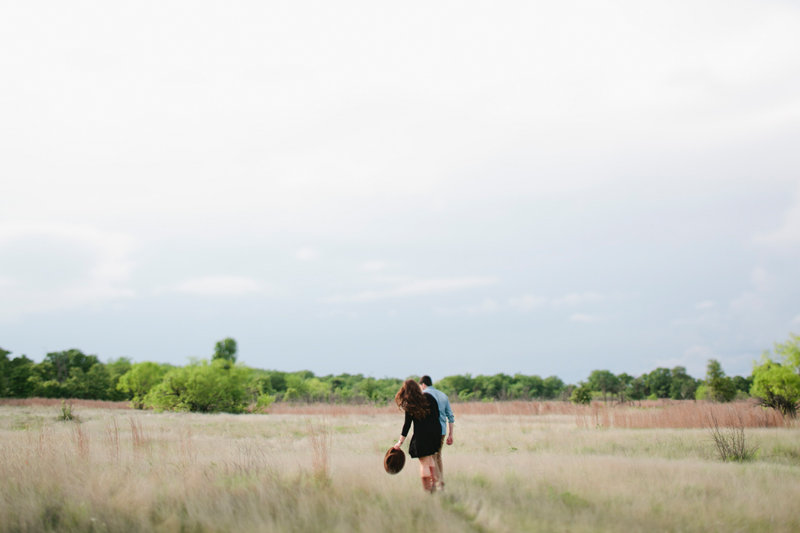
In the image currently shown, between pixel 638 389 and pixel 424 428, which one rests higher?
pixel 424 428

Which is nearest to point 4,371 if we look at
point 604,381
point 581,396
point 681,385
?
point 581,396

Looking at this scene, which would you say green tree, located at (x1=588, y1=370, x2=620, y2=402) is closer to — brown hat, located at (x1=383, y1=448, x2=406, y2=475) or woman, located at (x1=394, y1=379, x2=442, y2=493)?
woman, located at (x1=394, y1=379, x2=442, y2=493)

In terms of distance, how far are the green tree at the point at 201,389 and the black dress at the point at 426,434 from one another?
3055 centimetres

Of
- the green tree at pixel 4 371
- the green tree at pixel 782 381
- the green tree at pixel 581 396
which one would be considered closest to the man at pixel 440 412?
the green tree at pixel 782 381

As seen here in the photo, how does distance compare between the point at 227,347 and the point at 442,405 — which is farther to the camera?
the point at 227,347

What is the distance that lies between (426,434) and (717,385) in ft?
138

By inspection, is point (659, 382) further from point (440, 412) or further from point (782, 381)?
point (440, 412)

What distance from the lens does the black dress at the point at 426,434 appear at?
7.37 m

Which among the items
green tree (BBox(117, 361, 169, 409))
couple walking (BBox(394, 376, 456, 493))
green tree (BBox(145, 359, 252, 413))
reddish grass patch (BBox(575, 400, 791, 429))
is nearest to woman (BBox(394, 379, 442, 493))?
couple walking (BBox(394, 376, 456, 493))

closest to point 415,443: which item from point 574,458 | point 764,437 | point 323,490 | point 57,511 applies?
point 323,490

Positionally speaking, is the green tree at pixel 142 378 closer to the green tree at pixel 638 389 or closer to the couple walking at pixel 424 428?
the couple walking at pixel 424 428

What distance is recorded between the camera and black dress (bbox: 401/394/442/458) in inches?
290

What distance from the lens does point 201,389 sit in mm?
34375

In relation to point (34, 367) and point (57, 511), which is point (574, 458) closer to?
point (57, 511)
